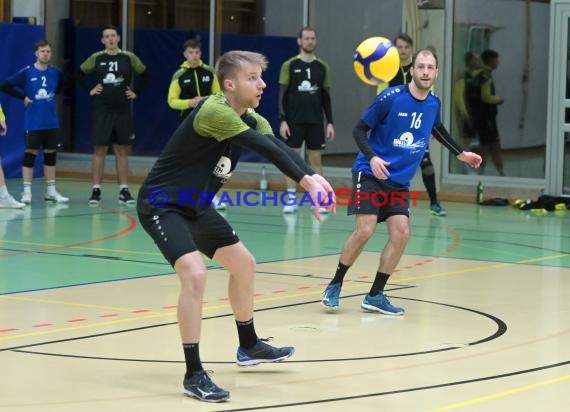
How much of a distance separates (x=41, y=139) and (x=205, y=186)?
39.8 ft

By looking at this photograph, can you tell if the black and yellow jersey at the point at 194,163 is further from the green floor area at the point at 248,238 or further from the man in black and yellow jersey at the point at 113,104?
the man in black and yellow jersey at the point at 113,104

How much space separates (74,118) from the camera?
2408 centimetres

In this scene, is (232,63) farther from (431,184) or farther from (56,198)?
(56,198)

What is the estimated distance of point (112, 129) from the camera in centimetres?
1841

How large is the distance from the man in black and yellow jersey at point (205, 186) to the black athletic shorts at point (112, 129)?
1145 cm

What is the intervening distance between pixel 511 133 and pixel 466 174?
1041mm

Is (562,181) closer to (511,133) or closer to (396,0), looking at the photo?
(511,133)

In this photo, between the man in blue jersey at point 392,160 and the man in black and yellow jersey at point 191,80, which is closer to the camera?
the man in blue jersey at point 392,160

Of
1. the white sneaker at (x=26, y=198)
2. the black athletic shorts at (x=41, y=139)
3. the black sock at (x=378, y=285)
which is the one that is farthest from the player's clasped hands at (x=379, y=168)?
the black athletic shorts at (x=41, y=139)

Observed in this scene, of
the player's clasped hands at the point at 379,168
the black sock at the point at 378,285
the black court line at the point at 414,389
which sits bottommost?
the black court line at the point at 414,389

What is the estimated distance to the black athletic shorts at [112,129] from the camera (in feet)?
60.3

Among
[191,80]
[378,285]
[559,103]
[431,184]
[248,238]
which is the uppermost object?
[191,80]

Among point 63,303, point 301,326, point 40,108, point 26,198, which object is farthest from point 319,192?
point 40,108

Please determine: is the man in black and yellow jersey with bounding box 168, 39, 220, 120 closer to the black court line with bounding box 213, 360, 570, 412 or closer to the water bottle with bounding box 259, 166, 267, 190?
the water bottle with bounding box 259, 166, 267, 190
